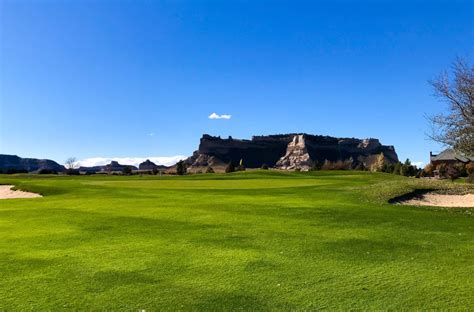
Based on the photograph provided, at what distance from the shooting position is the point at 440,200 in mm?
24266

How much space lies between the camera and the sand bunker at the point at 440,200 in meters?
23.2

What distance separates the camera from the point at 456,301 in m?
6.83

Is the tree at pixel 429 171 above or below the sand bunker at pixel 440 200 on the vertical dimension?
above

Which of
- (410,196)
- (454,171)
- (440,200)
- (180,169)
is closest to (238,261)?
(410,196)

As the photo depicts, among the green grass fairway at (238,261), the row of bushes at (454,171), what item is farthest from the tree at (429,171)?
the green grass fairway at (238,261)

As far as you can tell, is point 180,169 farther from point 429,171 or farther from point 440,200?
point 440,200

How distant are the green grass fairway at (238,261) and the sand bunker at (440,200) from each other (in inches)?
258

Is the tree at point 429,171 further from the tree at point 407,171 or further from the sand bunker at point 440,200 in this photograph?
the sand bunker at point 440,200

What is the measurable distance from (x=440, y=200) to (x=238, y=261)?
18.8 meters

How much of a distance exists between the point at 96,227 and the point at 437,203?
18.2 m

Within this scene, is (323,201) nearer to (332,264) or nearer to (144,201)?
(144,201)

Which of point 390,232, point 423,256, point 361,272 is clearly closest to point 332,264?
point 361,272

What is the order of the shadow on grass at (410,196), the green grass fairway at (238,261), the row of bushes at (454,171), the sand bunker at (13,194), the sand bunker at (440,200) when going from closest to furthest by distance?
1. the green grass fairway at (238,261)
2. the shadow on grass at (410,196)
3. the sand bunker at (440,200)
4. the sand bunker at (13,194)
5. the row of bushes at (454,171)

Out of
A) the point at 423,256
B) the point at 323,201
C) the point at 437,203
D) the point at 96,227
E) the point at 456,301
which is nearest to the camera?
the point at 456,301
